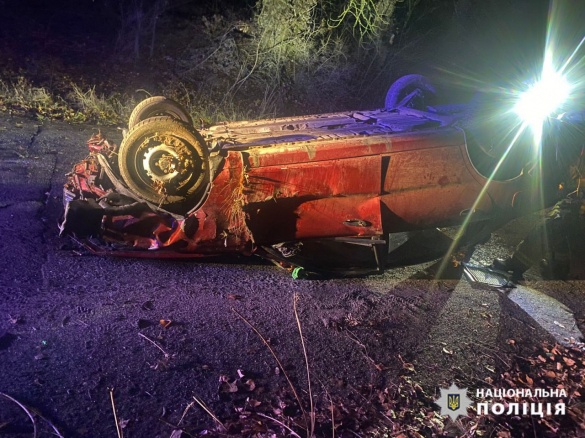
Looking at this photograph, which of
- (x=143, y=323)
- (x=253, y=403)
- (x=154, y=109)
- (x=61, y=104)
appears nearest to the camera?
(x=253, y=403)

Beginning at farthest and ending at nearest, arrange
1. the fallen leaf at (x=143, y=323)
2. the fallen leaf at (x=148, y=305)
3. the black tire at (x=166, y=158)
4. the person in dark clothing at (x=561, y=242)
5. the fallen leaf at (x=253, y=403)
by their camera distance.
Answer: the person in dark clothing at (x=561, y=242)
the black tire at (x=166, y=158)
the fallen leaf at (x=148, y=305)
the fallen leaf at (x=143, y=323)
the fallen leaf at (x=253, y=403)

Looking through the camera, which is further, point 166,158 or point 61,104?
point 61,104

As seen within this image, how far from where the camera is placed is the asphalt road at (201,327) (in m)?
3.13

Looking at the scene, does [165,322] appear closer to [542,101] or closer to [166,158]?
[166,158]

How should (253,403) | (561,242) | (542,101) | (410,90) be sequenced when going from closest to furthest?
(253,403) → (542,101) → (561,242) → (410,90)

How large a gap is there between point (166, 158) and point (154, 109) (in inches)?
53.0

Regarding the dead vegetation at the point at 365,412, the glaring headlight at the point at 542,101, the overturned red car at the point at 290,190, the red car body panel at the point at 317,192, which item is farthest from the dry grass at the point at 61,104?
the dead vegetation at the point at 365,412

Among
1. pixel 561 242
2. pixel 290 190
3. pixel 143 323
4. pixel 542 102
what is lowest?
pixel 143 323

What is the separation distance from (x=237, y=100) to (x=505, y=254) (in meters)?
6.28

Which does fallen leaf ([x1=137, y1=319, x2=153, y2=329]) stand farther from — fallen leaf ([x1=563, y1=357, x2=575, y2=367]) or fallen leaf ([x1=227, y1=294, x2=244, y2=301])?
fallen leaf ([x1=563, y1=357, x2=575, y2=367])

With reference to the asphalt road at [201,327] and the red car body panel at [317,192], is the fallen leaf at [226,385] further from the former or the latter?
the red car body panel at [317,192]

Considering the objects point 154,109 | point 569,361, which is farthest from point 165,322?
point 569,361

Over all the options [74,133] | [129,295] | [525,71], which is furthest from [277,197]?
[525,71]

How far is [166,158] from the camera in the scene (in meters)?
4.25
